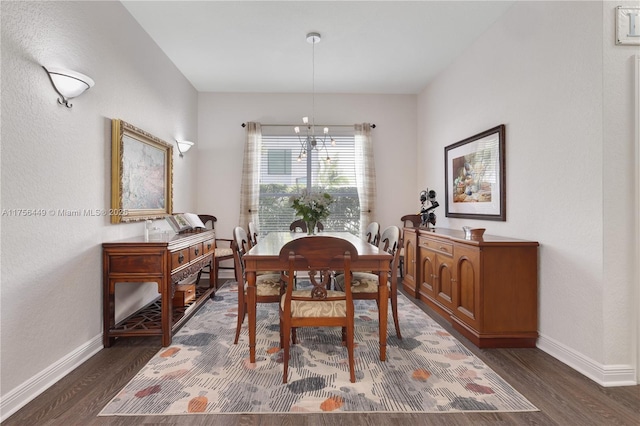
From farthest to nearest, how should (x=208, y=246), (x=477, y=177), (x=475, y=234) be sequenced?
(x=208, y=246)
(x=477, y=177)
(x=475, y=234)

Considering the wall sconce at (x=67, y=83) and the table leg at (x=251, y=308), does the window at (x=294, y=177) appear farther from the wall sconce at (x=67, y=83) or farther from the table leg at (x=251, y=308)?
the wall sconce at (x=67, y=83)

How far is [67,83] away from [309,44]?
7.98ft

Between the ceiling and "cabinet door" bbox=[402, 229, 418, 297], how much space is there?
7.45 ft

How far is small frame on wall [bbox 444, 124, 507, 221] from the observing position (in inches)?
124

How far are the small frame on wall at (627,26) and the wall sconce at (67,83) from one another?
11.9 feet

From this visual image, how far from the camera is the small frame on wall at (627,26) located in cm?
207

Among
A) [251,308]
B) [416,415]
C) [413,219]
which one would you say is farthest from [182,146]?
[416,415]

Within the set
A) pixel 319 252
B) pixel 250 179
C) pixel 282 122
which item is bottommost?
pixel 319 252

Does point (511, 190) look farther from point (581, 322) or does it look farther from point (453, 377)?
A: point (453, 377)

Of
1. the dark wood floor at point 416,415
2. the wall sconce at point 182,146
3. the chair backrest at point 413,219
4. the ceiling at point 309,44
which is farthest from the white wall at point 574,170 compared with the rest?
the wall sconce at point 182,146

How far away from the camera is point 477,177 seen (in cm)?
354

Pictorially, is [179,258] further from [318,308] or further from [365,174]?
[365,174]

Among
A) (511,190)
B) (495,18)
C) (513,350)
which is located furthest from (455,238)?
(495,18)

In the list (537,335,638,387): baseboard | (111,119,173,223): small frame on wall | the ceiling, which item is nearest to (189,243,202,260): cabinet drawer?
(111,119,173,223): small frame on wall
